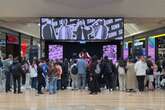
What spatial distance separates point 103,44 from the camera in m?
29.3

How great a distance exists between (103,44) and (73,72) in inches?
218

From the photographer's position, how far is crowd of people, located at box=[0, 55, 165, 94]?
872 inches

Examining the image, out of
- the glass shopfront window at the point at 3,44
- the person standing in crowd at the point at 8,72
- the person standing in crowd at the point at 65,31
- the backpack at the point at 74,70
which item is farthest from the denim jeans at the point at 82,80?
the glass shopfront window at the point at 3,44

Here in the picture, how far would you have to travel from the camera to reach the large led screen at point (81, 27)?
25984mm

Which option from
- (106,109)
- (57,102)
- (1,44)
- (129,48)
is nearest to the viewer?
(106,109)

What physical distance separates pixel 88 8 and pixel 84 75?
4245 millimetres

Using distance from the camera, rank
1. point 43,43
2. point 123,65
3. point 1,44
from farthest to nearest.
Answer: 1. point 1,44
2. point 43,43
3. point 123,65

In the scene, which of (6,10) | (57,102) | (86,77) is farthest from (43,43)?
(57,102)

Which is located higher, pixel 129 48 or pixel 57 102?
pixel 129 48

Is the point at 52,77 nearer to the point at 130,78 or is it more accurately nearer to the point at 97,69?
the point at 97,69

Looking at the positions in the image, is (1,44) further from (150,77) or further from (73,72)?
(150,77)

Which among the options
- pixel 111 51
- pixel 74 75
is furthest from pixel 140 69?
pixel 111 51

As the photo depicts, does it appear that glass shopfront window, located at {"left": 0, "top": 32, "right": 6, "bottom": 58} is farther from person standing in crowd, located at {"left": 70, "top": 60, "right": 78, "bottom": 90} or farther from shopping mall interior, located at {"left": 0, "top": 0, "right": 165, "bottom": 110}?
person standing in crowd, located at {"left": 70, "top": 60, "right": 78, "bottom": 90}

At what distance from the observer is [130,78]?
23.0 metres
